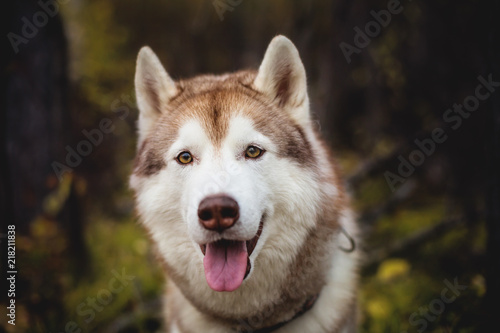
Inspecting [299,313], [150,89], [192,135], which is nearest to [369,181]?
[299,313]

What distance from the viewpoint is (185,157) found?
2.51 meters

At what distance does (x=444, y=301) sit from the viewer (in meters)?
3.55

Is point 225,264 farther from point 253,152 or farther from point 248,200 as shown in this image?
point 253,152

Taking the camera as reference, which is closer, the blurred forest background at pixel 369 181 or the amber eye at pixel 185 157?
A: the amber eye at pixel 185 157

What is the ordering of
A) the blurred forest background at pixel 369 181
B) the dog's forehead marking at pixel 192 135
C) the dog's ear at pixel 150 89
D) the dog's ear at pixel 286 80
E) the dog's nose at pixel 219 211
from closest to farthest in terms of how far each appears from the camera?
the dog's nose at pixel 219 211 < the dog's forehead marking at pixel 192 135 < the dog's ear at pixel 286 80 < the dog's ear at pixel 150 89 < the blurred forest background at pixel 369 181

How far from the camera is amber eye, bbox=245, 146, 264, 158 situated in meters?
2.46

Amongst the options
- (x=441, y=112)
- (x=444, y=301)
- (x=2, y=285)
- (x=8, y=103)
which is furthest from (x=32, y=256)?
(x=441, y=112)

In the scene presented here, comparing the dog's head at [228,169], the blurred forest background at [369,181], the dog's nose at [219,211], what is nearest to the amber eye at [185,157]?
the dog's head at [228,169]

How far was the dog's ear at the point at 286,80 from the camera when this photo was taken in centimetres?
263

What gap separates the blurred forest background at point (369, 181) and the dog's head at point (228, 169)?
79 centimetres

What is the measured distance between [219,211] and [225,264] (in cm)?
41

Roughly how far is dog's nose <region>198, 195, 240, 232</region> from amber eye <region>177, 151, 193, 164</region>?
52 centimetres

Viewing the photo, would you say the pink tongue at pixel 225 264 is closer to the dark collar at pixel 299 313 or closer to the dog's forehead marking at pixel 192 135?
the dark collar at pixel 299 313

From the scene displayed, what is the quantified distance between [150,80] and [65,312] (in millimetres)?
2968
